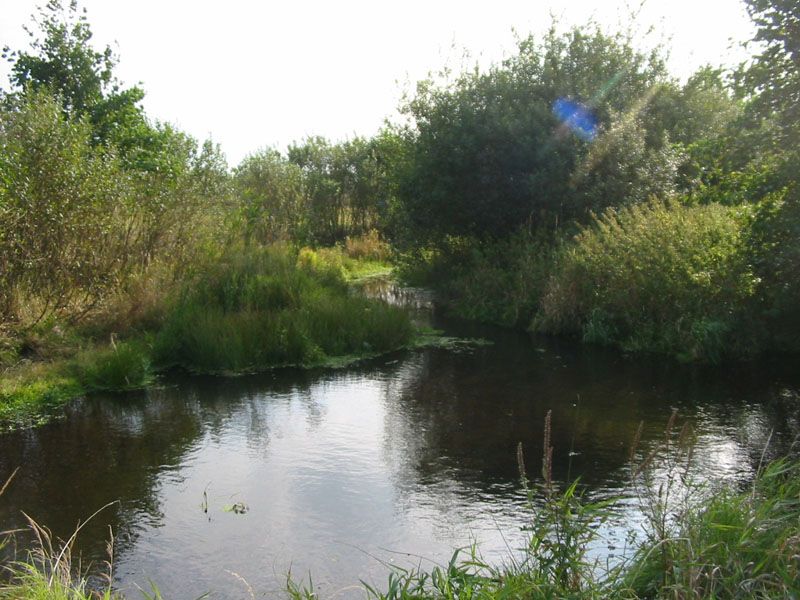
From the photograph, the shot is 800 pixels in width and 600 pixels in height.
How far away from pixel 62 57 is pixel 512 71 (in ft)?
46.6

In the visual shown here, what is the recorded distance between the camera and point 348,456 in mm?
9031

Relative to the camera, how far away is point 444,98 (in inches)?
848

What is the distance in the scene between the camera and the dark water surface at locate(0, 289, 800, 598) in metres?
6.57

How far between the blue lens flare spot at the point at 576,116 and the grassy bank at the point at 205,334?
7584 mm

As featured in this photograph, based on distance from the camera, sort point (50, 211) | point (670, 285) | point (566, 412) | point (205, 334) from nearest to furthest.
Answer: point (566, 412), point (50, 211), point (205, 334), point (670, 285)

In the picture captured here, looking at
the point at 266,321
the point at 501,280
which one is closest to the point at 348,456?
the point at 266,321

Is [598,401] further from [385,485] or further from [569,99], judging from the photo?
[569,99]

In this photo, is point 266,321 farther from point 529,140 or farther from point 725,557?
point 725,557

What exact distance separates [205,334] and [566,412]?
252 inches

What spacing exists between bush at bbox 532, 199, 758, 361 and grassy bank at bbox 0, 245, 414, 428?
365 cm

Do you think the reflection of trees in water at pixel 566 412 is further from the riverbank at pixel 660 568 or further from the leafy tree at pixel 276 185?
the leafy tree at pixel 276 185

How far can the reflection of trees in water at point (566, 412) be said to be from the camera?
850 centimetres

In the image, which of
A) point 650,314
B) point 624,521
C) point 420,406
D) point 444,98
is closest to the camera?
point 624,521

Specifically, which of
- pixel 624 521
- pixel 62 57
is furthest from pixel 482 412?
pixel 62 57
